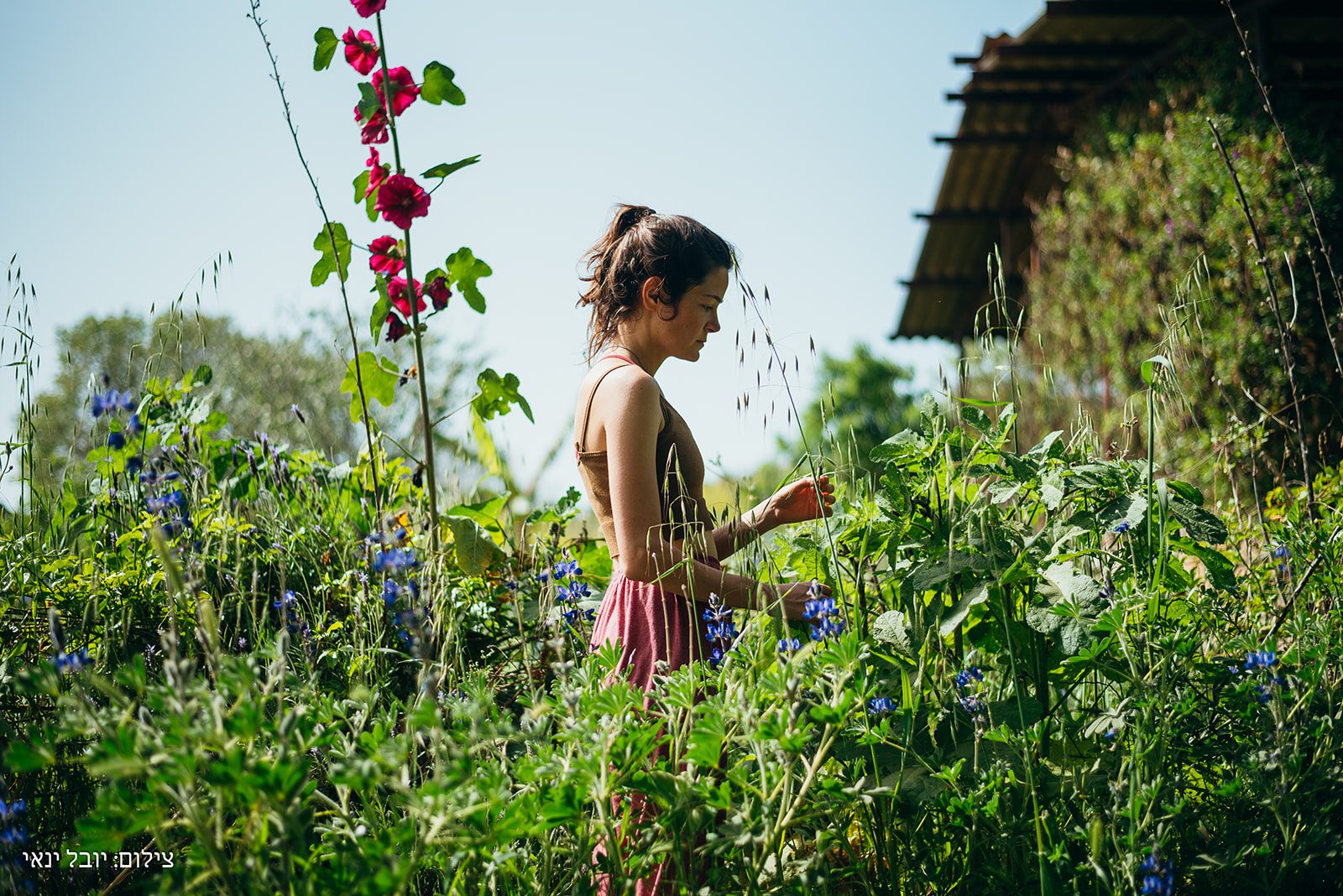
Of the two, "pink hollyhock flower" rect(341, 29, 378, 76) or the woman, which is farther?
"pink hollyhock flower" rect(341, 29, 378, 76)

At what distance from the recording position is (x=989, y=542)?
1540 mm

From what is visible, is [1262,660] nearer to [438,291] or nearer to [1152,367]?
[1152,367]

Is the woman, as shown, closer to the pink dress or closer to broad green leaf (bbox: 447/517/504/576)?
the pink dress

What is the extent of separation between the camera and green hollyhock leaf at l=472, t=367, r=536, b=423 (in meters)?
2.41

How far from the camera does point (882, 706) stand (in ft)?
4.65

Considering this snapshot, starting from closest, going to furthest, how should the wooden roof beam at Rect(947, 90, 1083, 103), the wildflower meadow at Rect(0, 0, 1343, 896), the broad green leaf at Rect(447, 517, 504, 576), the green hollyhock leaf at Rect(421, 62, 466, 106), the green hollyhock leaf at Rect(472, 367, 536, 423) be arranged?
the wildflower meadow at Rect(0, 0, 1343, 896) → the green hollyhock leaf at Rect(421, 62, 466, 106) → the green hollyhock leaf at Rect(472, 367, 536, 423) → the broad green leaf at Rect(447, 517, 504, 576) → the wooden roof beam at Rect(947, 90, 1083, 103)

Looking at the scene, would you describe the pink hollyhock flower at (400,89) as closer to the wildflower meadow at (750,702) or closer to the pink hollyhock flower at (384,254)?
the wildflower meadow at (750,702)

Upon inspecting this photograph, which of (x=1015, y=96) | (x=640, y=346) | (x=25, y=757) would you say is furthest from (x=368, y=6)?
(x=1015, y=96)

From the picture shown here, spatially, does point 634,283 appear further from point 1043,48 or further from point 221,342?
point 221,342

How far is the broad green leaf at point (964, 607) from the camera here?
4.92 feet

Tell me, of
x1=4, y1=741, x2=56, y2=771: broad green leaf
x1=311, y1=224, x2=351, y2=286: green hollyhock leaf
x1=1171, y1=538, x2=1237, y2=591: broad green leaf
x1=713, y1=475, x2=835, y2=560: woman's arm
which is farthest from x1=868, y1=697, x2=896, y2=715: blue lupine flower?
x1=311, y1=224, x2=351, y2=286: green hollyhock leaf

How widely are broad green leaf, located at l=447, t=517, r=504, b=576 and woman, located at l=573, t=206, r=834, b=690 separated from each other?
29.3 inches

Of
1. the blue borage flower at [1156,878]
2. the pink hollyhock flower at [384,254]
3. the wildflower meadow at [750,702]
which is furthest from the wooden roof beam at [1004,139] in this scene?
the blue borage flower at [1156,878]

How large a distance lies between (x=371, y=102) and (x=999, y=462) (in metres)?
1.54
